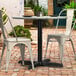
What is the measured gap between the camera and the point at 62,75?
4945 mm

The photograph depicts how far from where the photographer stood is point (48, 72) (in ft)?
16.9

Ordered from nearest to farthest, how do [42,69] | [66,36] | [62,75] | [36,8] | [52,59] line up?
1. [62,75]
2. [42,69]
3. [66,36]
4. [52,59]
5. [36,8]

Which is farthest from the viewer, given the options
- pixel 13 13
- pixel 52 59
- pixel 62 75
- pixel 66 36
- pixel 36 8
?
pixel 36 8

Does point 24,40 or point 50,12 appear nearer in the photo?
point 24,40

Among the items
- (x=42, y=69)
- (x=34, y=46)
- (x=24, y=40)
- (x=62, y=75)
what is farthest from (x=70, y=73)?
(x=34, y=46)

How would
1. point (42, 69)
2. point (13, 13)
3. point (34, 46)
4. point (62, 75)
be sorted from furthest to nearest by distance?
point (13, 13), point (34, 46), point (42, 69), point (62, 75)

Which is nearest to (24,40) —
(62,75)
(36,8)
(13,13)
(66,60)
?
(62,75)

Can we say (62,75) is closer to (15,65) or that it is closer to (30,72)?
(30,72)

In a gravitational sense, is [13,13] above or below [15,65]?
above

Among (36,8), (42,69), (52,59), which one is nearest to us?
(42,69)

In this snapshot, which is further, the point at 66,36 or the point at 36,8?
the point at 36,8

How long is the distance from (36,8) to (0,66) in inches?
407

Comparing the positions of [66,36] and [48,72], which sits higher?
[66,36]

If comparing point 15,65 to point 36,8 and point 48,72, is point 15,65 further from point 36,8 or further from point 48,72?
point 36,8
